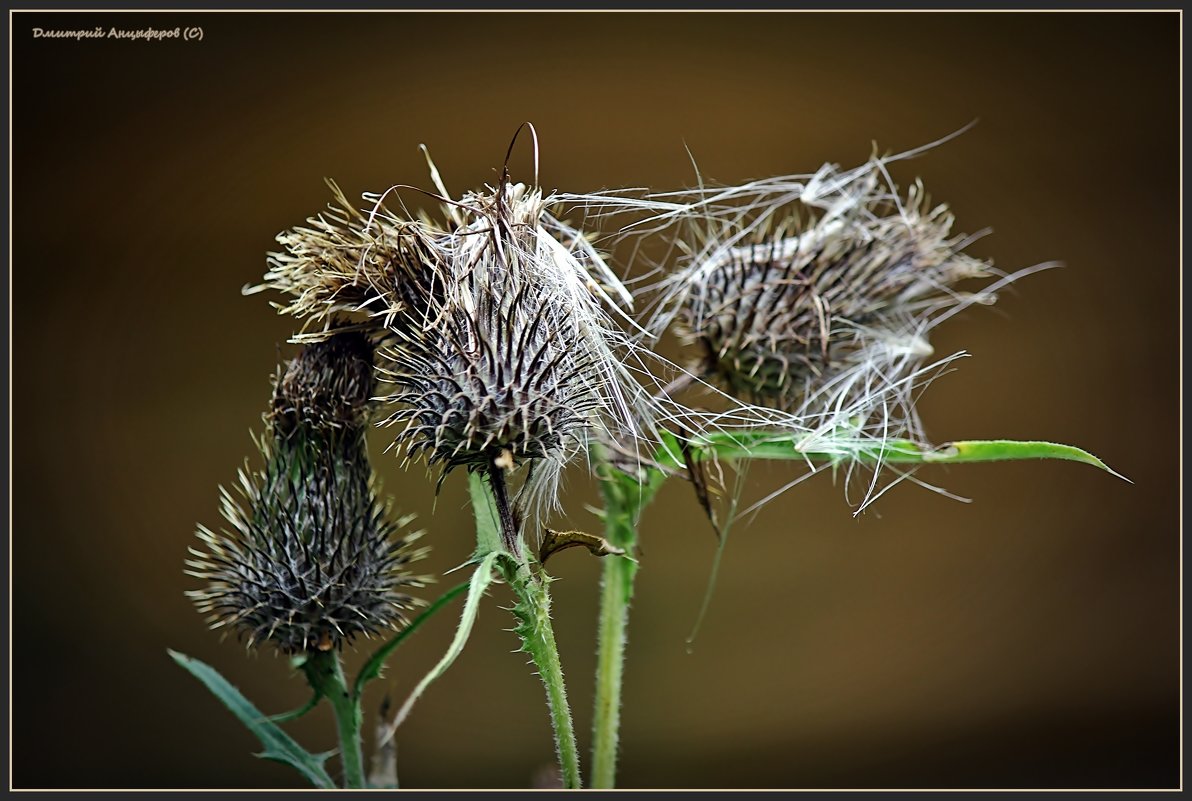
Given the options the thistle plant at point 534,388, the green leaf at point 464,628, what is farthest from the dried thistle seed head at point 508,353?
the green leaf at point 464,628

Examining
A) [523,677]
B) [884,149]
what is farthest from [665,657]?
[884,149]

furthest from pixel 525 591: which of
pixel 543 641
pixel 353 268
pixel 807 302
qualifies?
pixel 807 302

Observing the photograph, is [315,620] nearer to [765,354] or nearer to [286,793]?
[286,793]

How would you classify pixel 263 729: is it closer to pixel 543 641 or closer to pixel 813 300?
pixel 543 641

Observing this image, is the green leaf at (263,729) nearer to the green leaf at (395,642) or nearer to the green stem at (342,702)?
the green stem at (342,702)

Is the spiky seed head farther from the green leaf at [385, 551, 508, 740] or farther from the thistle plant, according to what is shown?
the green leaf at [385, 551, 508, 740]

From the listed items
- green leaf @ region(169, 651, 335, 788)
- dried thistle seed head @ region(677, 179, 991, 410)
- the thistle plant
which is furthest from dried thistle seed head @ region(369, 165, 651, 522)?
green leaf @ region(169, 651, 335, 788)

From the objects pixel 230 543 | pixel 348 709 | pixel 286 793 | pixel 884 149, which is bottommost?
pixel 286 793
